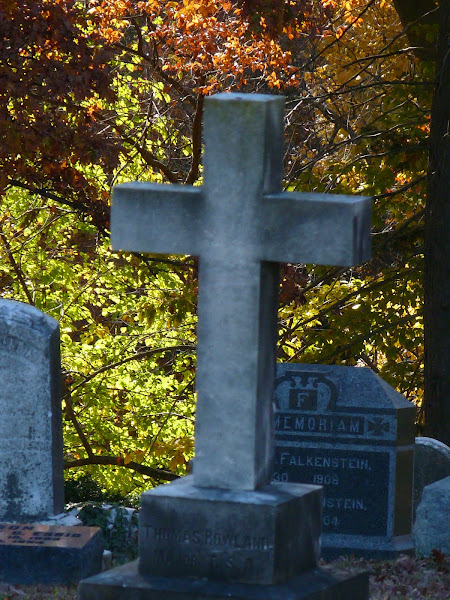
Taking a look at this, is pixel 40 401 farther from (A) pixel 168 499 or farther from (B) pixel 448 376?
(B) pixel 448 376

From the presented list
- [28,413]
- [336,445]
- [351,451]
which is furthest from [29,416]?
[351,451]

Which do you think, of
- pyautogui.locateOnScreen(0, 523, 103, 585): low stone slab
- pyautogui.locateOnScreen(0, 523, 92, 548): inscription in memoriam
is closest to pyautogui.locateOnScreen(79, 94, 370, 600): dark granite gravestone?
pyautogui.locateOnScreen(0, 523, 103, 585): low stone slab

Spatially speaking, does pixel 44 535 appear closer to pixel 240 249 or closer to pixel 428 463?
pixel 240 249

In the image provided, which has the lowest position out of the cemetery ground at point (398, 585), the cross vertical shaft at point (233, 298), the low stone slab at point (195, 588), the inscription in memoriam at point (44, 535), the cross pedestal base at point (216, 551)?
the cemetery ground at point (398, 585)

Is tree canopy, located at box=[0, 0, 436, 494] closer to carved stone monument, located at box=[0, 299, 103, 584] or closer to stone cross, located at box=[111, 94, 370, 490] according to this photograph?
carved stone monument, located at box=[0, 299, 103, 584]

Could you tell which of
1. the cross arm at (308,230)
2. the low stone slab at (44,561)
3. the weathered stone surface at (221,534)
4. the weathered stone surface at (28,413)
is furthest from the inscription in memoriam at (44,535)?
the cross arm at (308,230)

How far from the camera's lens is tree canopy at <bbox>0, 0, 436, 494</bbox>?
11633mm

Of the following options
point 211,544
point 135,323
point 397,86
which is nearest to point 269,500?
point 211,544

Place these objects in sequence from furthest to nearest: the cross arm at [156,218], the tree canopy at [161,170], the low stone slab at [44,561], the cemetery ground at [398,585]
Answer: the tree canopy at [161,170], the low stone slab at [44,561], the cemetery ground at [398,585], the cross arm at [156,218]

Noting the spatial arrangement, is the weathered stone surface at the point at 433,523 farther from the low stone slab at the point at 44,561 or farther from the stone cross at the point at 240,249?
the stone cross at the point at 240,249

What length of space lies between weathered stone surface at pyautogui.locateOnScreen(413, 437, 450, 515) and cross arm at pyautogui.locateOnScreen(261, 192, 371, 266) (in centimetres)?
590

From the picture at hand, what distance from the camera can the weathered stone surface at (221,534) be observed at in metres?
4.56

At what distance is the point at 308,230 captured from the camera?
469 centimetres

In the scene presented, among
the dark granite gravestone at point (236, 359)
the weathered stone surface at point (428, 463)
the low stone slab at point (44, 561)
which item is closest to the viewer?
the dark granite gravestone at point (236, 359)
